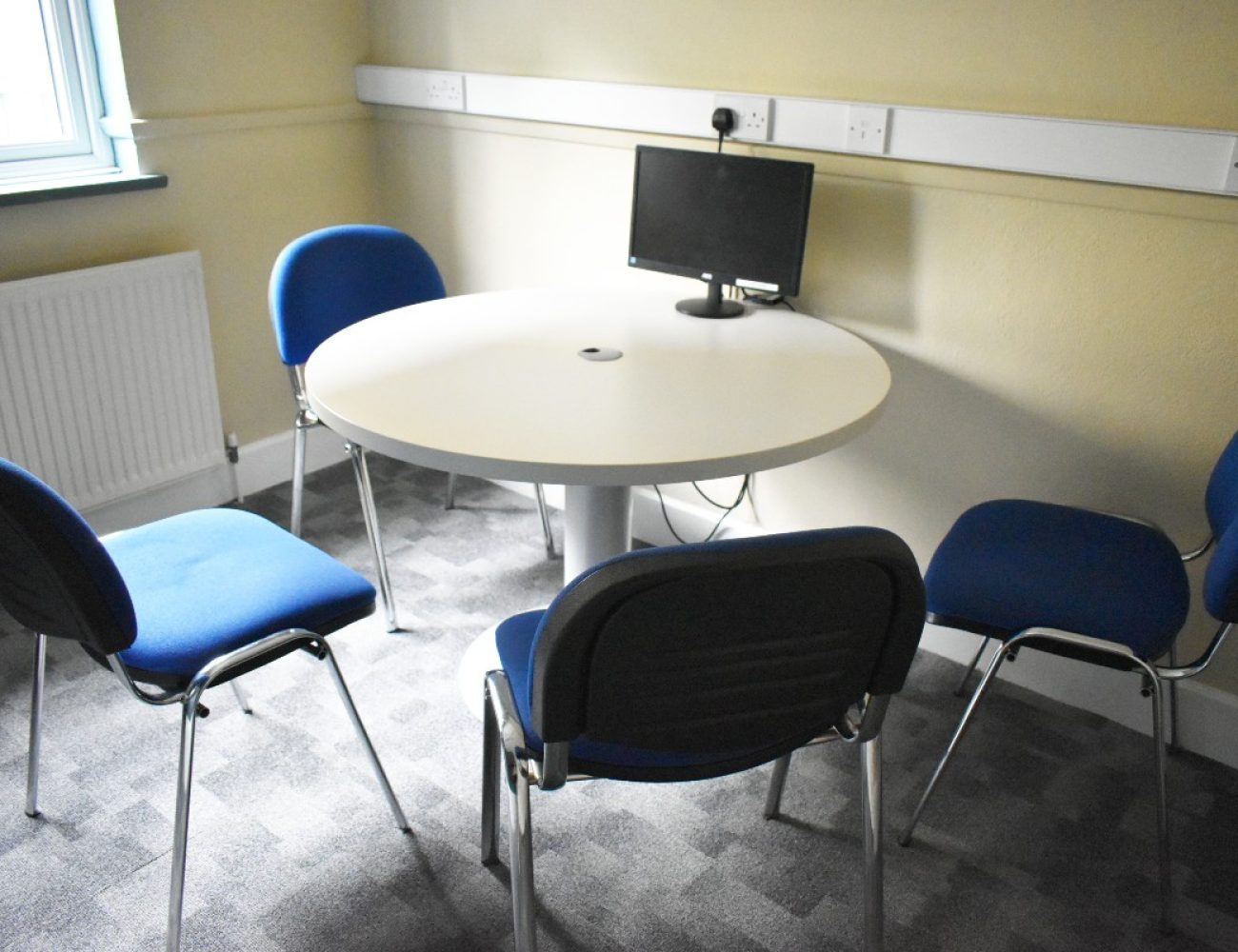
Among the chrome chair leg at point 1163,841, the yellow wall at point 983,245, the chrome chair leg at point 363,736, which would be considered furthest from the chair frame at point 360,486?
the chrome chair leg at point 1163,841

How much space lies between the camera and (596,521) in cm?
221

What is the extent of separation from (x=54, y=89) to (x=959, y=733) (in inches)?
103

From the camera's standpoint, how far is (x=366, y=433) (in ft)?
5.57

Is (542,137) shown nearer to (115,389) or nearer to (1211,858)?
(115,389)

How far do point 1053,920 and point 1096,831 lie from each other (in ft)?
0.90

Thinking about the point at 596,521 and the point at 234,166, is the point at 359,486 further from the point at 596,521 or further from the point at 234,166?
the point at 234,166

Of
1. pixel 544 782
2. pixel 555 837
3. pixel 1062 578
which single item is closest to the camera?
pixel 544 782

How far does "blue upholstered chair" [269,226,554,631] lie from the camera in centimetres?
247

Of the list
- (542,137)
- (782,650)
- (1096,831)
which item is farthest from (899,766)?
(542,137)

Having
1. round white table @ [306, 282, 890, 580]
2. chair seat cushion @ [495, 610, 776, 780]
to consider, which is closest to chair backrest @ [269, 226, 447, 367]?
round white table @ [306, 282, 890, 580]

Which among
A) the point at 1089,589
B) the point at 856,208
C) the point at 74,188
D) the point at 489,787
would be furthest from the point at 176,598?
the point at 856,208

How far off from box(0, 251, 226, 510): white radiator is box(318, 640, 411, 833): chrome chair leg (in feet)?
4.13

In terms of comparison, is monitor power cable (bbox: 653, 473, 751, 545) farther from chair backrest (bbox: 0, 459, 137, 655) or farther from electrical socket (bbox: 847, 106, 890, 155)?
chair backrest (bbox: 0, 459, 137, 655)

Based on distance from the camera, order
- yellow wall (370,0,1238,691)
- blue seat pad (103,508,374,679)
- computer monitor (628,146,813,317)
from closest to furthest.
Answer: blue seat pad (103,508,374,679) → yellow wall (370,0,1238,691) → computer monitor (628,146,813,317)
